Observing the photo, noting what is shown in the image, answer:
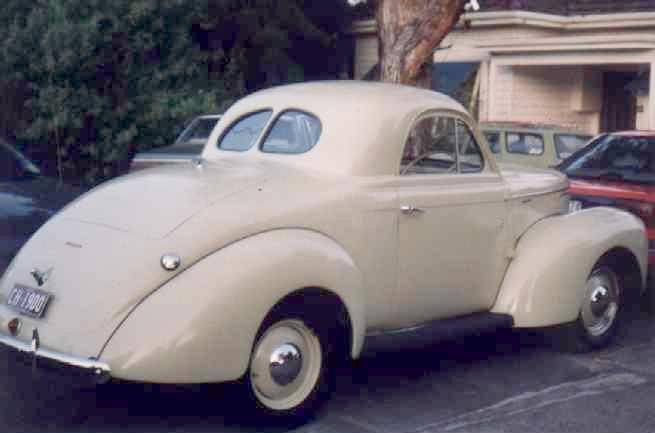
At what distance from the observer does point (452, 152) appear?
7180 mm

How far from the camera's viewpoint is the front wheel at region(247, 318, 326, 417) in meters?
5.68

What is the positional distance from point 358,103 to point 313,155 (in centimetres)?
48

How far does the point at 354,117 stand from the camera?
6594 mm

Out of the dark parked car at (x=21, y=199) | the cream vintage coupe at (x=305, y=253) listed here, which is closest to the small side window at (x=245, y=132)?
the cream vintage coupe at (x=305, y=253)

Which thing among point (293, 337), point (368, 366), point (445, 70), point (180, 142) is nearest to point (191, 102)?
point (180, 142)

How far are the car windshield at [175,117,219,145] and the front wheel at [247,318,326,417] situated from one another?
9501 millimetres

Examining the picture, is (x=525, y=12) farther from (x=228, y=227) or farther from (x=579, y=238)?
(x=228, y=227)

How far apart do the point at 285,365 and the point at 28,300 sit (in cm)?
143

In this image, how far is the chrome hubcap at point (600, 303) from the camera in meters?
7.76

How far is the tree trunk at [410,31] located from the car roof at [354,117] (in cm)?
319

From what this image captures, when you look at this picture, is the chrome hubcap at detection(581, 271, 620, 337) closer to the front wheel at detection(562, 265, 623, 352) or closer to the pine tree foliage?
the front wheel at detection(562, 265, 623, 352)

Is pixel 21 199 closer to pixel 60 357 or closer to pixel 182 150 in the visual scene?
pixel 60 357

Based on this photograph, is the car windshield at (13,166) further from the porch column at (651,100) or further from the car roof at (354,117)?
the porch column at (651,100)

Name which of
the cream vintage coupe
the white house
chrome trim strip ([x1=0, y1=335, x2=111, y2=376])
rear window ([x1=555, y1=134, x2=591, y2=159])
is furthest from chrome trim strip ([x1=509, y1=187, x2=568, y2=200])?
the white house
